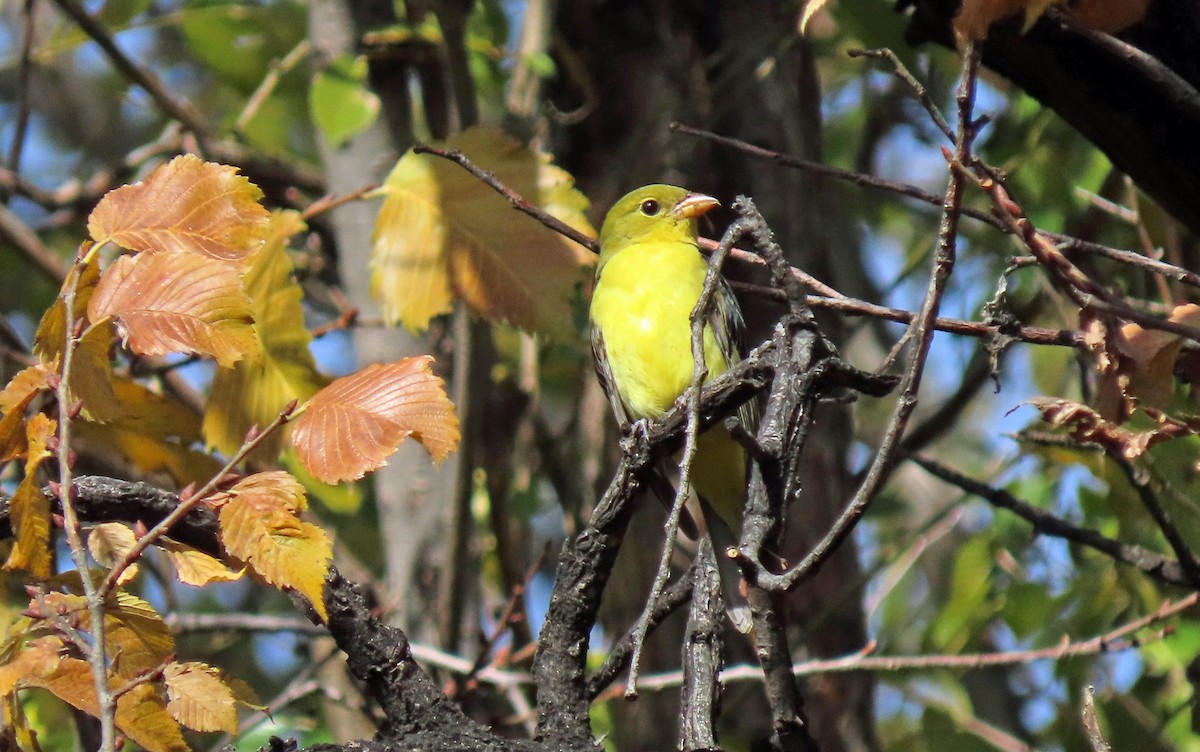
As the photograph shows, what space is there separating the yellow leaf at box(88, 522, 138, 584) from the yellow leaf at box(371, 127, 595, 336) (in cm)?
143

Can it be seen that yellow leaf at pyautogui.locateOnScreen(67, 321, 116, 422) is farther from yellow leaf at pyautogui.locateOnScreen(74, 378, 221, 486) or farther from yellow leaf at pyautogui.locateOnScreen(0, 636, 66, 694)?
yellow leaf at pyautogui.locateOnScreen(74, 378, 221, 486)

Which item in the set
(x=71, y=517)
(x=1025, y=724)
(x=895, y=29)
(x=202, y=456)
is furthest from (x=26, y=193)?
(x=1025, y=724)

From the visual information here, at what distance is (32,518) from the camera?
6.25 feet

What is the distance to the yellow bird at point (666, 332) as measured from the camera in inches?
164

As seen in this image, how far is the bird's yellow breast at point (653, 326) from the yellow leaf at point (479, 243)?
31.4 inches

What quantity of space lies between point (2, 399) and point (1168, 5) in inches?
89.0

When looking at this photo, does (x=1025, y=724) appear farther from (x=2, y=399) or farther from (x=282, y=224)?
(x=2, y=399)

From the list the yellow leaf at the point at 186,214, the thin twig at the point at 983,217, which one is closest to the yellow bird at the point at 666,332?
the thin twig at the point at 983,217

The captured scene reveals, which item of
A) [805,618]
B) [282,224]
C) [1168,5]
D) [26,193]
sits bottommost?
[805,618]

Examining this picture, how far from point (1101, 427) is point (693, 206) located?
2195mm

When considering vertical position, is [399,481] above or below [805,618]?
above

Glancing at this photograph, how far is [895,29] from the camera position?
151 inches

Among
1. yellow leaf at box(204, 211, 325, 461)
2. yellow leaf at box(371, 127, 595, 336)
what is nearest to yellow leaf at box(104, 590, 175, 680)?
yellow leaf at box(204, 211, 325, 461)

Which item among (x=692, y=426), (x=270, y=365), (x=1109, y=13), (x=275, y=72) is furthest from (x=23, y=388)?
(x=275, y=72)
